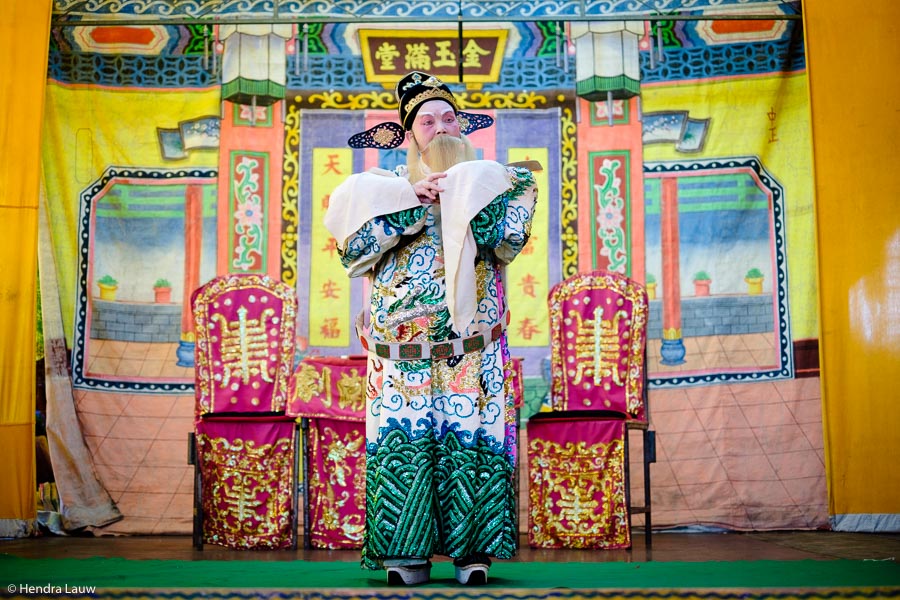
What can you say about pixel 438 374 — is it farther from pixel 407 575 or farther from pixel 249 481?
pixel 249 481

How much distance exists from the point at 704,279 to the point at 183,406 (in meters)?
2.66

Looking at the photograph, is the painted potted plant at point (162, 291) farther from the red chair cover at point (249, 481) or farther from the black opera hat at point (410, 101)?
the black opera hat at point (410, 101)

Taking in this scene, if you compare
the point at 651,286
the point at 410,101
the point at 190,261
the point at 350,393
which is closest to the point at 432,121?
the point at 410,101

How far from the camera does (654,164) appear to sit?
5.36 m

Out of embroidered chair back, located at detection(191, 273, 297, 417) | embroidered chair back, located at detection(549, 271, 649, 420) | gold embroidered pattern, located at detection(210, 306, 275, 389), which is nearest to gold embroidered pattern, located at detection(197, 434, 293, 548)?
embroidered chair back, located at detection(191, 273, 297, 417)

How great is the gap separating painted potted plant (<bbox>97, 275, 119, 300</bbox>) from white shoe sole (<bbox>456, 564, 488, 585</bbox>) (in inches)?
128

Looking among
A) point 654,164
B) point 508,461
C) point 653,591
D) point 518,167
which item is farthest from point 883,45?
point 653,591

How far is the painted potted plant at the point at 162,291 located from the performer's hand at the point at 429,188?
2937 millimetres

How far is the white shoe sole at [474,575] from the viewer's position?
2.57 metres

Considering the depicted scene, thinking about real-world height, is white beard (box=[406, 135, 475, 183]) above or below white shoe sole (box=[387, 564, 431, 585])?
above

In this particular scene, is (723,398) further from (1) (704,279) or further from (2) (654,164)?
(2) (654,164)

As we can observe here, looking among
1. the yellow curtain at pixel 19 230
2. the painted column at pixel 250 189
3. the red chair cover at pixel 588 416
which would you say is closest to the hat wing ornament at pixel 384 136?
the red chair cover at pixel 588 416

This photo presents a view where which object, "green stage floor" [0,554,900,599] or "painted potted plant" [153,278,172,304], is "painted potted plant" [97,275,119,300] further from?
"green stage floor" [0,554,900,599]

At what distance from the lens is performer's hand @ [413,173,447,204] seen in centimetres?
270
